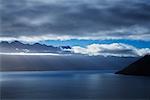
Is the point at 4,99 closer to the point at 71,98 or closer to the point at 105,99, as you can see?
the point at 71,98

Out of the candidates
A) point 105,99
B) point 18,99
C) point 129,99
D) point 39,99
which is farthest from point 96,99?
point 18,99

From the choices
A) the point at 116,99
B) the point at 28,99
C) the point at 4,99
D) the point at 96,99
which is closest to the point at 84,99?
the point at 96,99

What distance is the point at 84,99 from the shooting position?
10175 centimetres

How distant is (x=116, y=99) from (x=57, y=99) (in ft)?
64.0

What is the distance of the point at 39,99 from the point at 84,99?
1498 cm

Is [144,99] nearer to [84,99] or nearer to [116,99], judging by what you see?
[116,99]

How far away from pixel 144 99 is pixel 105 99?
12855mm

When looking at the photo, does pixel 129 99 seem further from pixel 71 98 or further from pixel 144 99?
pixel 71 98

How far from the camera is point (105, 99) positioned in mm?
101938

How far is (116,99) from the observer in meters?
99.6

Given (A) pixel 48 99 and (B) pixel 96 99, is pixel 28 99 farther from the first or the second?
(B) pixel 96 99

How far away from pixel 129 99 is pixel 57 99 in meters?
24.0

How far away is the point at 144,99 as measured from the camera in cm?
10075

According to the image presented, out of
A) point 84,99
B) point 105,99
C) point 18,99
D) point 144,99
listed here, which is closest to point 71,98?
point 84,99
